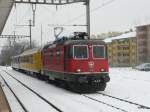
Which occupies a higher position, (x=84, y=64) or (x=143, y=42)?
(x=143, y=42)

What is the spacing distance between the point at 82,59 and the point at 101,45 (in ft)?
4.56

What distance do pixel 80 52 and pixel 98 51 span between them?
40.4 inches

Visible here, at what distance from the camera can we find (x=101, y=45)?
22312 millimetres

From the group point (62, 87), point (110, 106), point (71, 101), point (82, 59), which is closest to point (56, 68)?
point (62, 87)

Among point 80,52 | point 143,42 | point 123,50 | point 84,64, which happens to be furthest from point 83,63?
point 123,50

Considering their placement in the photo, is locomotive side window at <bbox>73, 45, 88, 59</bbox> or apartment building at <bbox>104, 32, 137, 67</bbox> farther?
apartment building at <bbox>104, 32, 137, 67</bbox>

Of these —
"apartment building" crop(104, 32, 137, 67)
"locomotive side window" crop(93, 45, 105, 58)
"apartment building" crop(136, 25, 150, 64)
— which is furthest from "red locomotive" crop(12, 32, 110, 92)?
"apartment building" crop(104, 32, 137, 67)

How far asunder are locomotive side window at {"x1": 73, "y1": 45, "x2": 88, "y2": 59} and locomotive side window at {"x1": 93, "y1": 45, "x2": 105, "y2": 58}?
0.48m

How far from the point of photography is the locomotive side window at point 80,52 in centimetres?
2180

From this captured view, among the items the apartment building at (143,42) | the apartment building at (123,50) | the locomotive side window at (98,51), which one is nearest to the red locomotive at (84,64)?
the locomotive side window at (98,51)

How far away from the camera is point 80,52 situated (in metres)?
21.9

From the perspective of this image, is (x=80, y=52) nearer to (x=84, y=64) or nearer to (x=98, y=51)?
(x=84, y=64)

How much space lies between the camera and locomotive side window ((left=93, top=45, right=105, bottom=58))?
72.6ft

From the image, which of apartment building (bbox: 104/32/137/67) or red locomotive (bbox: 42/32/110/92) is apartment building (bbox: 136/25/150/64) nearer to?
apartment building (bbox: 104/32/137/67)
